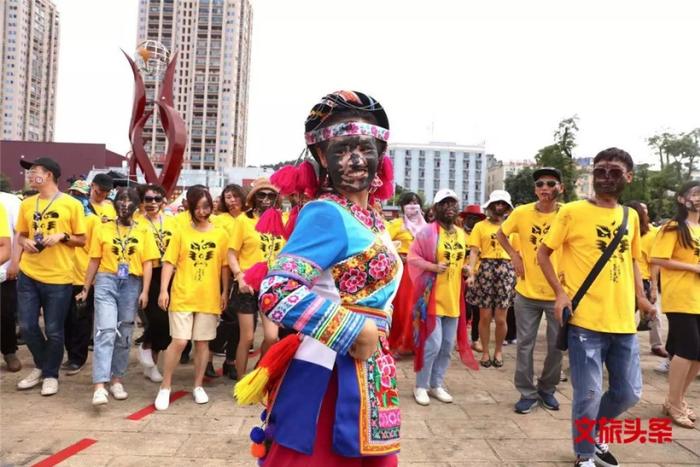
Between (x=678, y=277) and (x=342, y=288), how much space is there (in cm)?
384

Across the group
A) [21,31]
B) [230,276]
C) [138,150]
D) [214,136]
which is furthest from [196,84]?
[230,276]

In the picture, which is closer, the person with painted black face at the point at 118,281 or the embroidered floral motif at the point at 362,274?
the embroidered floral motif at the point at 362,274

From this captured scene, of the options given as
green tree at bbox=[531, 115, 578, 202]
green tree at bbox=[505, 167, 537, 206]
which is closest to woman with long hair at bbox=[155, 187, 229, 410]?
green tree at bbox=[531, 115, 578, 202]

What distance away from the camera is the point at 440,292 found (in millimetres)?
4938

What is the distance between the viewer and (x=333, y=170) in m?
1.89

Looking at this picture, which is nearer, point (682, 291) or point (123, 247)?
point (682, 291)

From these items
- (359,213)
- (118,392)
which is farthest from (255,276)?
(118,392)

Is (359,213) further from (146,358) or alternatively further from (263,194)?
(146,358)

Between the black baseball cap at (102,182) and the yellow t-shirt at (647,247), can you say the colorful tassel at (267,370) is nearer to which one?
the black baseball cap at (102,182)

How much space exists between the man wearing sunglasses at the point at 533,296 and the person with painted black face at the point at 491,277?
1.33m

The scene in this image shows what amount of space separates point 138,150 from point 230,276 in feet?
62.0

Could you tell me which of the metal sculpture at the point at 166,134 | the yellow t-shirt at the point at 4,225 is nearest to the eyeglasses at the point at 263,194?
the yellow t-shirt at the point at 4,225

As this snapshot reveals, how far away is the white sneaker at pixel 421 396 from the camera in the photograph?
15.3 ft

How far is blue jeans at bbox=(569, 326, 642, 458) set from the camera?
10.7 ft
